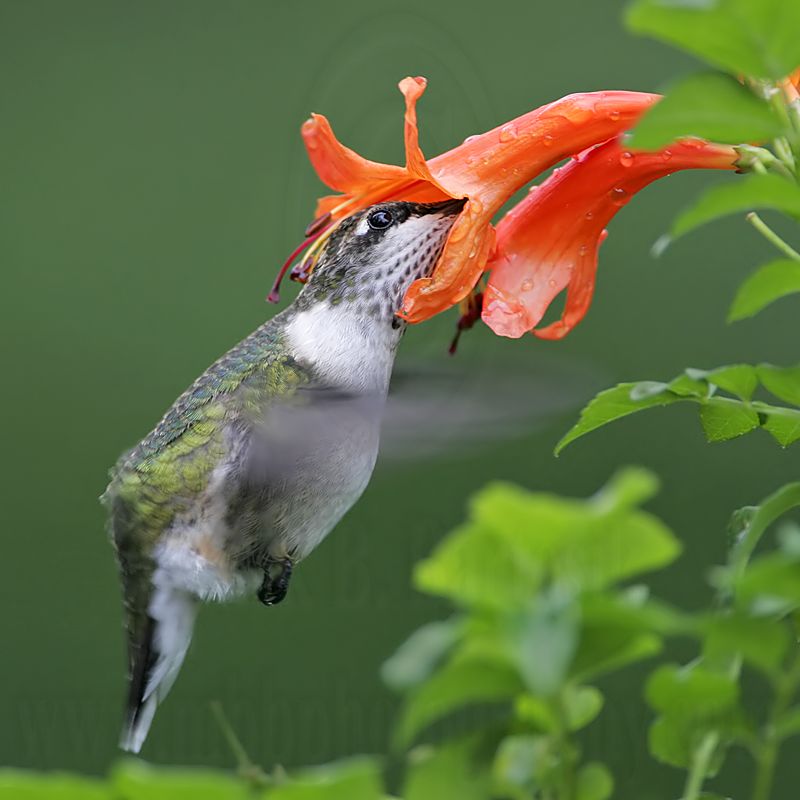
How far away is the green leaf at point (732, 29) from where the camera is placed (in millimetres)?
682

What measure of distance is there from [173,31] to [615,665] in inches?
169

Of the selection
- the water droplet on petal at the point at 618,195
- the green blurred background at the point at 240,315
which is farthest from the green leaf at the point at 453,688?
the green blurred background at the point at 240,315

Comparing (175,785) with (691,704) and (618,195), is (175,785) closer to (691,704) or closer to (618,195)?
(691,704)

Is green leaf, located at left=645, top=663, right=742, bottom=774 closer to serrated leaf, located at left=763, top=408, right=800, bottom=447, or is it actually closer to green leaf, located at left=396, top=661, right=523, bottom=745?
green leaf, located at left=396, top=661, right=523, bottom=745

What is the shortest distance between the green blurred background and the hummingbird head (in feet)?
5.50

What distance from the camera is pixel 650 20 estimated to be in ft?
2.23

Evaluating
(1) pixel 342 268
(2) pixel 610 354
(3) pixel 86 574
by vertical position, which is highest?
(1) pixel 342 268

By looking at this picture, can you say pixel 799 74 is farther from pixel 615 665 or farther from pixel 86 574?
pixel 86 574

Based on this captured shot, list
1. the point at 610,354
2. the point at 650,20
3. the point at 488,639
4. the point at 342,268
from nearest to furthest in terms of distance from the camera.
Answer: the point at 488,639 → the point at 650,20 → the point at 342,268 → the point at 610,354

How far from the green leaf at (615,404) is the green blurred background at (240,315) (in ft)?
7.34

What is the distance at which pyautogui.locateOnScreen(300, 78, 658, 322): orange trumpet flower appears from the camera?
1.50 meters

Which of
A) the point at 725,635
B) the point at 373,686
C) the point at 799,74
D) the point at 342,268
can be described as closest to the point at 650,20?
the point at 725,635

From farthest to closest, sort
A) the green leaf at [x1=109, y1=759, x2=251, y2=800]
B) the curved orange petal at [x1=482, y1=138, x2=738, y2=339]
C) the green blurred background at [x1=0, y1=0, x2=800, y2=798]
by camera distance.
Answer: the green blurred background at [x1=0, y1=0, x2=800, y2=798] → the curved orange petal at [x1=482, y1=138, x2=738, y2=339] → the green leaf at [x1=109, y1=759, x2=251, y2=800]

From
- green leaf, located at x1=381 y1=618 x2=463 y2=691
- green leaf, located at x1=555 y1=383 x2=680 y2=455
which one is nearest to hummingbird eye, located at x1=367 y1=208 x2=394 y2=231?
green leaf, located at x1=555 y1=383 x2=680 y2=455
